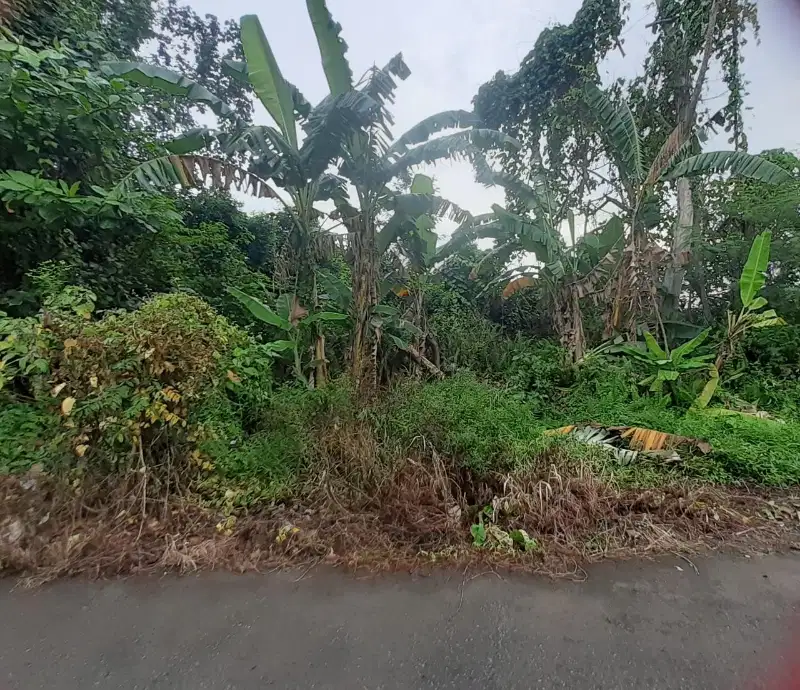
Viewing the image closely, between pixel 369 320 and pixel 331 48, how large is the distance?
10.6ft

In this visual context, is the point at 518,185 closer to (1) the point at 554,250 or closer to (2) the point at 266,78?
(1) the point at 554,250

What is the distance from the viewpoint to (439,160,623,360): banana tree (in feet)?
22.0

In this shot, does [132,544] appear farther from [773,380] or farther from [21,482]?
[773,380]

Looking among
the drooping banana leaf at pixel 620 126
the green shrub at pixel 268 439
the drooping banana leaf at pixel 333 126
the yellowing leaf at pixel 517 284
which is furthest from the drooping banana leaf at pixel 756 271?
the green shrub at pixel 268 439

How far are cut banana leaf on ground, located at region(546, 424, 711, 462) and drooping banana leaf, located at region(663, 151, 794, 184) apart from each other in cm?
374

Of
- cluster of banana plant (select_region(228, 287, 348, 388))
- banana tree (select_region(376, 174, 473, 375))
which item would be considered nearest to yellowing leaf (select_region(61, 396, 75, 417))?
cluster of banana plant (select_region(228, 287, 348, 388))

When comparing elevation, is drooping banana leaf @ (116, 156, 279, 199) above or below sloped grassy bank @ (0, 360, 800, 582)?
above

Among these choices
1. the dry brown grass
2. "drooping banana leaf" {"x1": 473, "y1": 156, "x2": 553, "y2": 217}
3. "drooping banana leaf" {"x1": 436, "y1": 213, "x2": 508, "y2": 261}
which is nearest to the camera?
the dry brown grass

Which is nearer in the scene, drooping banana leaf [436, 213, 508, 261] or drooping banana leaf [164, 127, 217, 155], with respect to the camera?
drooping banana leaf [164, 127, 217, 155]

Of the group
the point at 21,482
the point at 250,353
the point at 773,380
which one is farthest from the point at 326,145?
the point at 773,380

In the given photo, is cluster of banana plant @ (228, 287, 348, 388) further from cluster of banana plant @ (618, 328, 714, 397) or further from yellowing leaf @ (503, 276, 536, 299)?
cluster of banana plant @ (618, 328, 714, 397)

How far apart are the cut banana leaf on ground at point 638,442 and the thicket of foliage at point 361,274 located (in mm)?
32

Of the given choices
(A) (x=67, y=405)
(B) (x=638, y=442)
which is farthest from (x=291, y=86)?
(B) (x=638, y=442)

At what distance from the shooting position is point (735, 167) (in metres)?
5.46
